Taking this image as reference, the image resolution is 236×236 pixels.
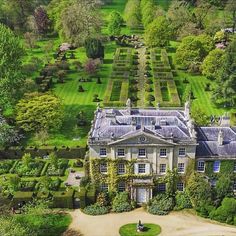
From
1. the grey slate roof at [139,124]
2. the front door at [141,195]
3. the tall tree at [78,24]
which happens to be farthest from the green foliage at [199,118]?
the tall tree at [78,24]

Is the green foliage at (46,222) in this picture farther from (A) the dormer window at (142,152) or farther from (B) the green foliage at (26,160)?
(B) the green foliage at (26,160)

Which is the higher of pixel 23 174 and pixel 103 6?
pixel 103 6

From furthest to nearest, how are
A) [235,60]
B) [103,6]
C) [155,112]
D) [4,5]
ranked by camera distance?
1. [103,6]
2. [4,5]
3. [235,60]
4. [155,112]

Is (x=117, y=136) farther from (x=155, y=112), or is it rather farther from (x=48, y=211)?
(x=48, y=211)

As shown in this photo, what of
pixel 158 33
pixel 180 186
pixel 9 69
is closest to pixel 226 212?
pixel 180 186

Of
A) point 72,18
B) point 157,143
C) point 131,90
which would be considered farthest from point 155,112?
point 72,18

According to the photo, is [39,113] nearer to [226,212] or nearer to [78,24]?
[226,212]

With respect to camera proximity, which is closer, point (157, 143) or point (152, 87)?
point (157, 143)

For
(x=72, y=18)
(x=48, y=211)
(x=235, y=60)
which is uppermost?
(x=72, y=18)
